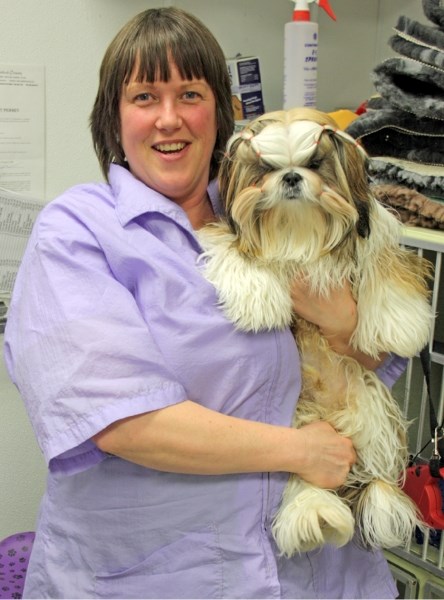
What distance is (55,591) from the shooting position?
1.32 m

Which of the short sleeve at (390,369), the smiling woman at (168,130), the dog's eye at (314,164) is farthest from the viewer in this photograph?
the short sleeve at (390,369)

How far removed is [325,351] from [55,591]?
73 centimetres

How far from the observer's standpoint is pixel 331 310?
1.37 meters

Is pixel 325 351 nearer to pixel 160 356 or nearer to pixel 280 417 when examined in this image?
pixel 280 417

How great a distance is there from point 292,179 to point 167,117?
30cm

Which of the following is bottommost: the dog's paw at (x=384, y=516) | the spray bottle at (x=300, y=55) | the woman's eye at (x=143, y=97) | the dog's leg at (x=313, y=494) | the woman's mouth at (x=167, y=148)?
the dog's paw at (x=384, y=516)

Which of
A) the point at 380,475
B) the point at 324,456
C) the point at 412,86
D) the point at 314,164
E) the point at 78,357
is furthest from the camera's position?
the point at 412,86

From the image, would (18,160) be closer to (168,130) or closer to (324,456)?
(168,130)

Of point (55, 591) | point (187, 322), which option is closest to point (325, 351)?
point (187, 322)

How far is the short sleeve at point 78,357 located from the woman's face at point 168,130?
0.27 meters

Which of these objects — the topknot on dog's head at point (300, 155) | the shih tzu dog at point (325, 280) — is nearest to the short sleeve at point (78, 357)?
the shih tzu dog at point (325, 280)

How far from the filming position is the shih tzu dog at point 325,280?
1.23 m

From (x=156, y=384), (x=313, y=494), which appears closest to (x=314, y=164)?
(x=156, y=384)

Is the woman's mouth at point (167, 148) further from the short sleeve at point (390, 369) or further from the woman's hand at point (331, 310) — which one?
the short sleeve at point (390, 369)
